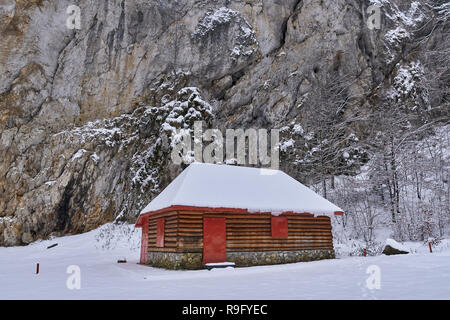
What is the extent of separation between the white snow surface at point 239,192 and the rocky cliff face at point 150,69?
13.7 metres

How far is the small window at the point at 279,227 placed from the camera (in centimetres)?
1591

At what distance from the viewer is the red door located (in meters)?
14.1

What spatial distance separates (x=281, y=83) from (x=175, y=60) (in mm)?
11347

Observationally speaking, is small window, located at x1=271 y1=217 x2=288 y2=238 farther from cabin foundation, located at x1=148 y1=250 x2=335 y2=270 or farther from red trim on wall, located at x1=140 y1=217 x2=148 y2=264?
red trim on wall, located at x1=140 y1=217 x2=148 y2=264

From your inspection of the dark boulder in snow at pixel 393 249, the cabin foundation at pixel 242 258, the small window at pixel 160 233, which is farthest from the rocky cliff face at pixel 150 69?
the small window at pixel 160 233

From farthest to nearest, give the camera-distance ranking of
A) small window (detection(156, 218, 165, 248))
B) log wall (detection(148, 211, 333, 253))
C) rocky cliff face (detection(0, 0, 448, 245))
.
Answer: rocky cliff face (detection(0, 0, 448, 245)) < small window (detection(156, 218, 165, 248)) < log wall (detection(148, 211, 333, 253))

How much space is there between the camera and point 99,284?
10180mm

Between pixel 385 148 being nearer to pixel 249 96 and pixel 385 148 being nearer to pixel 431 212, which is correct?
→ pixel 431 212

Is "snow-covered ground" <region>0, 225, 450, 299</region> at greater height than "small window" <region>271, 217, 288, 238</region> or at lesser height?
lesser

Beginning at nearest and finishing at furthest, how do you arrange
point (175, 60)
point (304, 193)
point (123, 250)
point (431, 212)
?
point (304, 193) → point (431, 212) → point (123, 250) → point (175, 60)

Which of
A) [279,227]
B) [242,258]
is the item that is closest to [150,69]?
[279,227]

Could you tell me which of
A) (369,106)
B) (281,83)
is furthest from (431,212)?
(281,83)

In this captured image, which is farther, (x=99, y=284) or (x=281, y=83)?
(x=281, y=83)

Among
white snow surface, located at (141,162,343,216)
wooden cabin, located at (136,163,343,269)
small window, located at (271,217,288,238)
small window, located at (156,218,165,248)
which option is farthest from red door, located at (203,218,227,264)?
small window, located at (271,217,288,238)
